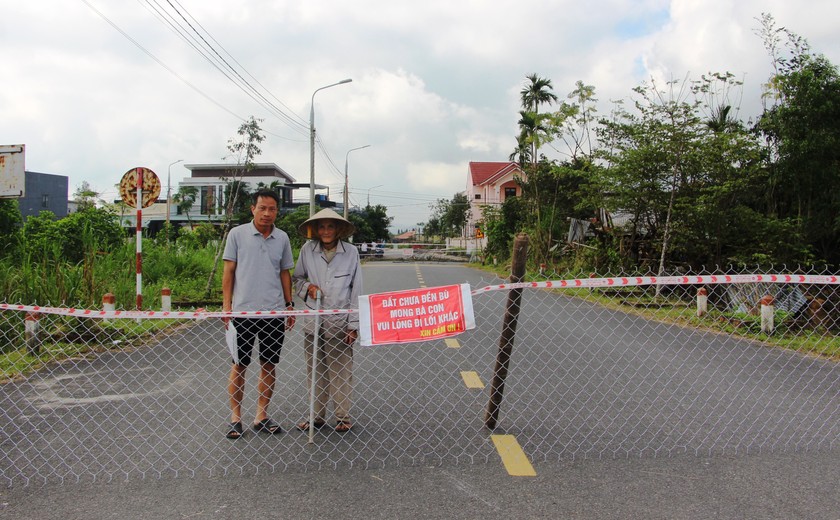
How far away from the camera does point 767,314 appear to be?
9992 mm

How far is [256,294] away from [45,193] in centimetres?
5001

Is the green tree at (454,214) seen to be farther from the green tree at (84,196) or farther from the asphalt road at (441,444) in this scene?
the asphalt road at (441,444)

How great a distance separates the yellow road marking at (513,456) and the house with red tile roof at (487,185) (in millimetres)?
49839

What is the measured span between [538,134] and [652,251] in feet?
26.8

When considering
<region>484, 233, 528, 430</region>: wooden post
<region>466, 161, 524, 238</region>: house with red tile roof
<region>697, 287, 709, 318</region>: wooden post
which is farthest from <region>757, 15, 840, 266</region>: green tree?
<region>466, 161, 524, 238</region>: house with red tile roof

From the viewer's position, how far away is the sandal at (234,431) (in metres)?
4.63

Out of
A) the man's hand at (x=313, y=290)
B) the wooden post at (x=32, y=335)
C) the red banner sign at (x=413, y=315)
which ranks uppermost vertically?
→ the man's hand at (x=313, y=290)

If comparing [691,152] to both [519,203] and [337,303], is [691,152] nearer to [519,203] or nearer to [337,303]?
[337,303]

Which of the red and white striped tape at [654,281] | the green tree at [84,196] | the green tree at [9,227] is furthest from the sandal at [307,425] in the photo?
the green tree at [84,196]

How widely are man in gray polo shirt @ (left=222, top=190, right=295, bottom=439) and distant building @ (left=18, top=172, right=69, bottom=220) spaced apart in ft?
155

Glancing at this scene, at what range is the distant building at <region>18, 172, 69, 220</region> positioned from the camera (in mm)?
45969

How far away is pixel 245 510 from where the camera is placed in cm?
343

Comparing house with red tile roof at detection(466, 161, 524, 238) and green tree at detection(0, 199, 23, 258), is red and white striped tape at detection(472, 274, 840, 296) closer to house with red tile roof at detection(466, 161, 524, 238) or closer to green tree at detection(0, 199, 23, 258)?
green tree at detection(0, 199, 23, 258)

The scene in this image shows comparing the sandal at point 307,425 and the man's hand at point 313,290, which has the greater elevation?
the man's hand at point 313,290
